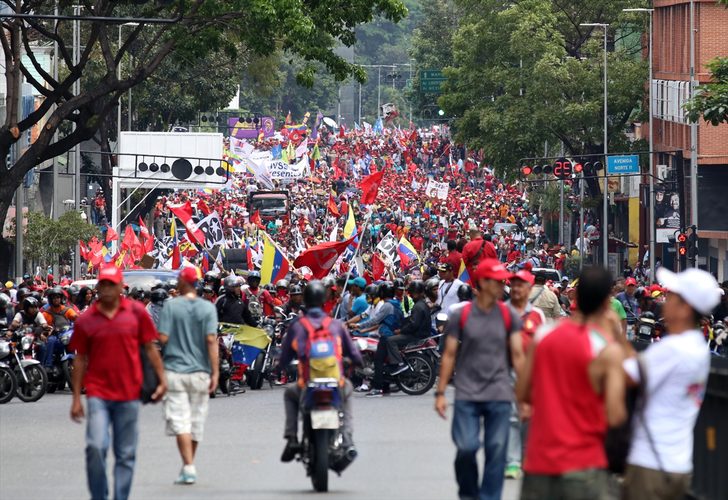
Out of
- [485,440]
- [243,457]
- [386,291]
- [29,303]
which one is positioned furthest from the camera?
[29,303]

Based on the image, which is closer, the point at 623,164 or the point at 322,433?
the point at 322,433

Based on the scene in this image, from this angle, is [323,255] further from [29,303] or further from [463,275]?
[29,303]

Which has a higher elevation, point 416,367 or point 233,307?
point 233,307

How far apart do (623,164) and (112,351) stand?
4207cm

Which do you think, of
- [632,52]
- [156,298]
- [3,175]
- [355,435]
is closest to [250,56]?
[632,52]

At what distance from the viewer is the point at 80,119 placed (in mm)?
28625

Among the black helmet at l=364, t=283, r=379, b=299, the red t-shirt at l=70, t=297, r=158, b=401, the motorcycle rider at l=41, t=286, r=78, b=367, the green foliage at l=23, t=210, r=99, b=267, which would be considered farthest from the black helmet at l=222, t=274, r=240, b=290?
the green foliage at l=23, t=210, r=99, b=267

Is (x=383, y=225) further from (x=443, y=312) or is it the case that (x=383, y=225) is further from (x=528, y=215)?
(x=443, y=312)

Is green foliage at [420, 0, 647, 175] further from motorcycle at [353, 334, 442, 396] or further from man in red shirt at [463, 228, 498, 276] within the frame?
man in red shirt at [463, 228, 498, 276]

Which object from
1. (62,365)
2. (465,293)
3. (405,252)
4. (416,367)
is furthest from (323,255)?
(405,252)

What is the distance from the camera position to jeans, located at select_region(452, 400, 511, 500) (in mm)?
10430

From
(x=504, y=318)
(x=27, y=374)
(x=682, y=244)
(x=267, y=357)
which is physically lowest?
(x=27, y=374)

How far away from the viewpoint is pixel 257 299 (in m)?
25.4

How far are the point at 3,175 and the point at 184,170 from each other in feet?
65.1
